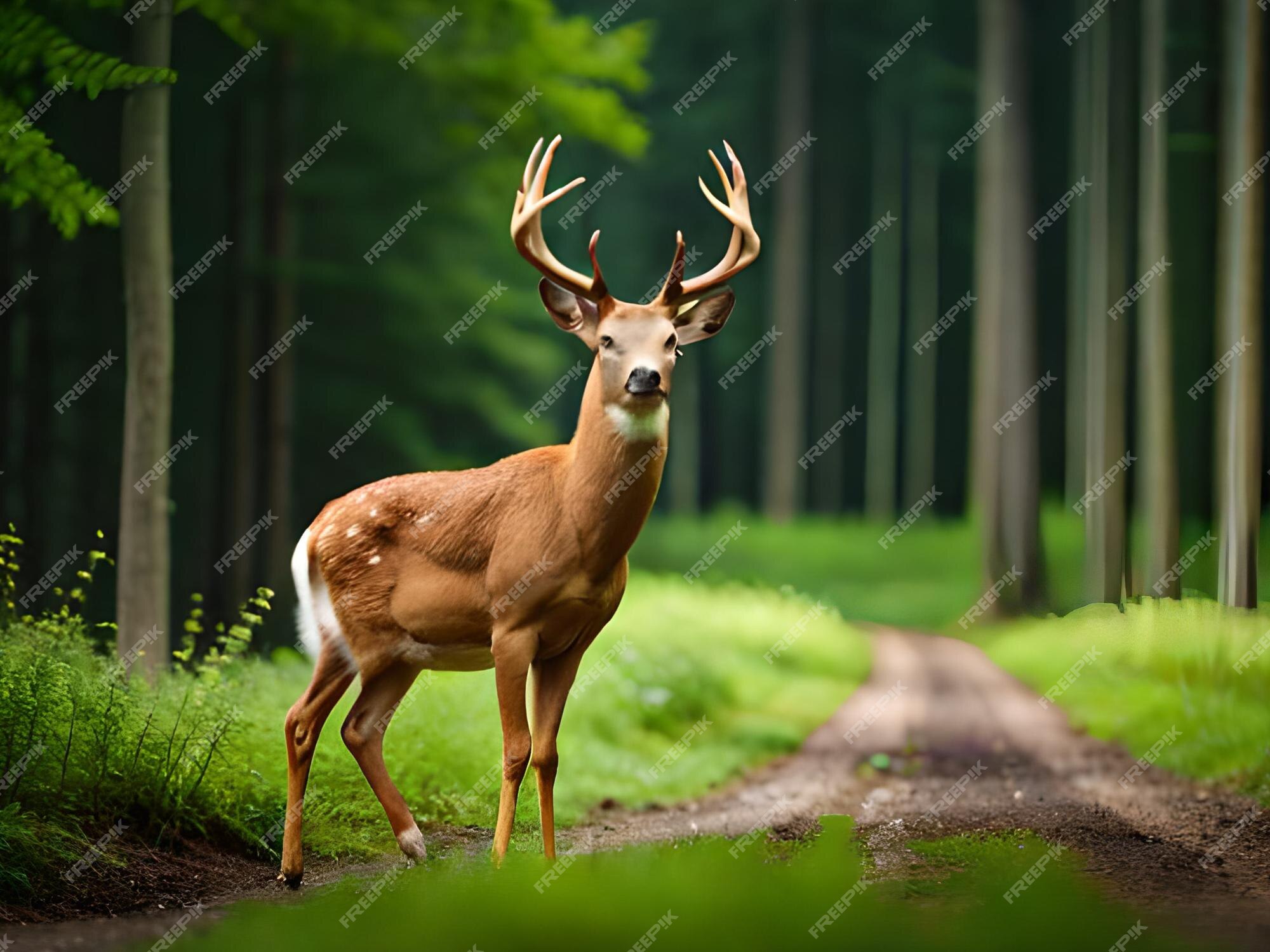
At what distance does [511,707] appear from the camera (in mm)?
5695

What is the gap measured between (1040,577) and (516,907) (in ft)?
34.5

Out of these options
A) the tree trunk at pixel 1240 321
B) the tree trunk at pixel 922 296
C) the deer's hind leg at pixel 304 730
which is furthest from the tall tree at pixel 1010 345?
the tree trunk at pixel 922 296

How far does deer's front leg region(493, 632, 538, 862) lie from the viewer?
223 inches

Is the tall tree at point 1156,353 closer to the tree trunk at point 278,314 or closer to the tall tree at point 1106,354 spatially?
the tall tree at point 1106,354

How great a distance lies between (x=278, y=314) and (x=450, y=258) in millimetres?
2928

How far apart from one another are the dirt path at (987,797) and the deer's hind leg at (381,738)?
1.39 meters

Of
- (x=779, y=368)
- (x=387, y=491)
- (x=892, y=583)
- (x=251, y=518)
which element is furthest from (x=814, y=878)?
(x=779, y=368)

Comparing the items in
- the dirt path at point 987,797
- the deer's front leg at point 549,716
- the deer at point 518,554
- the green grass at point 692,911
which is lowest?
the dirt path at point 987,797

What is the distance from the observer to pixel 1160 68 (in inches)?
476

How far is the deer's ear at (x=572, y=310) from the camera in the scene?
5.82m

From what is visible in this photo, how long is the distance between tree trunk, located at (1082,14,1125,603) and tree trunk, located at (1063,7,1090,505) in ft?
14.7

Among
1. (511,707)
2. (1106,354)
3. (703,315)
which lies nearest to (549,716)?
(511,707)

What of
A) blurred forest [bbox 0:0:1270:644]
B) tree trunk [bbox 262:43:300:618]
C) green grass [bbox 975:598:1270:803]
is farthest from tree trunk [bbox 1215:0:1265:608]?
tree trunk [bbox 262:43:300:618]

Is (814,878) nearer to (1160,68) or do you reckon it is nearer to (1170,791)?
(1170,791)
